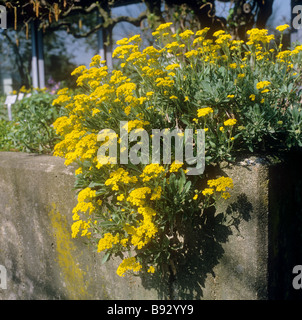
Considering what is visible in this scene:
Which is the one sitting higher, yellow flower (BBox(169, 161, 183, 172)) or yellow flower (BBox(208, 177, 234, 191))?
yellow flower (BBox(169, 161, 183, 172))

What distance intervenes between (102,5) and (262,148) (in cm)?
624

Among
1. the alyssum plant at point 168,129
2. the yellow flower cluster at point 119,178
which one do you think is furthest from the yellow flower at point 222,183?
the yellow flower cluster at point 119,178

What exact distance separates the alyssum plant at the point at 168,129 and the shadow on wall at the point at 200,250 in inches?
2.2

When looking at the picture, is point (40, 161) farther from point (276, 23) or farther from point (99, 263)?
point (276, 23)

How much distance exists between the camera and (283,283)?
2158mm

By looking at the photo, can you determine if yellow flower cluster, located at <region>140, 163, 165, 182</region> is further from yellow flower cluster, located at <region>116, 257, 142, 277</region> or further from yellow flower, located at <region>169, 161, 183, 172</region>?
yellow flower cluster, located at <region>116, 257, 142, 277</region>

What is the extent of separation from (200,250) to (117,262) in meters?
0.55

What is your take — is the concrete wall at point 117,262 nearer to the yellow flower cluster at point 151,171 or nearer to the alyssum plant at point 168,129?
the alyssum plant at point 168,129

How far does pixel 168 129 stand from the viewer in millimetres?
2031

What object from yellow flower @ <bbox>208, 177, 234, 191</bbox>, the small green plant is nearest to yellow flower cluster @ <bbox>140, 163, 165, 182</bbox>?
yellow flower @ <bbox>208, 177, 234, 191</bbox>

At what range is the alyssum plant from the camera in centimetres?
189

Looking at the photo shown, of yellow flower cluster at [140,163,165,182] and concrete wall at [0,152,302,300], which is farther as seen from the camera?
concrete wall at [0,152,302,300]

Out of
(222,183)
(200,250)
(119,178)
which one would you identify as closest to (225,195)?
(222,183)

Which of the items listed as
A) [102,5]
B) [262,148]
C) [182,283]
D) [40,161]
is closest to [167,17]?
[102,5]
